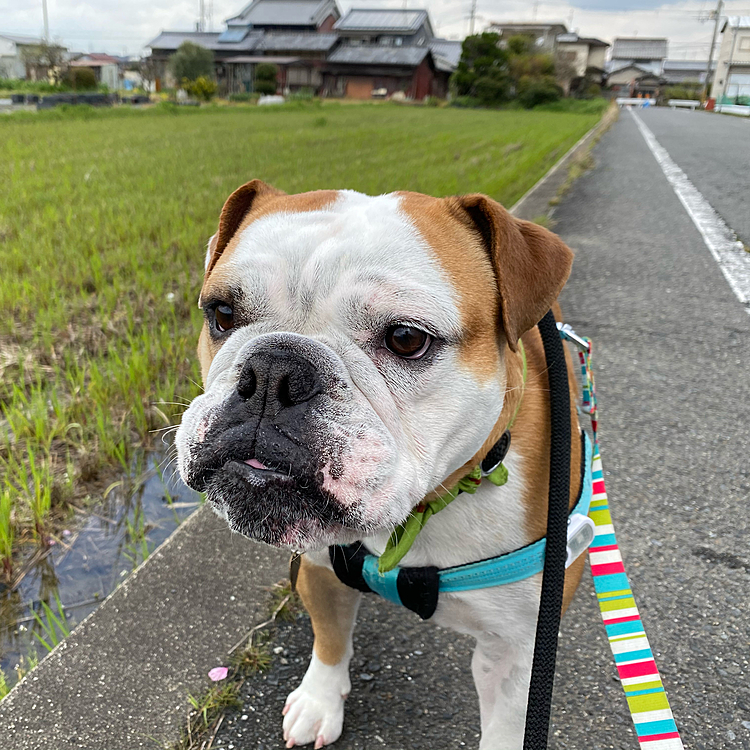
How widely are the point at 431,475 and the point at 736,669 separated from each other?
4.25 feet

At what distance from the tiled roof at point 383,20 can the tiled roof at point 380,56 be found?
4.47 meters

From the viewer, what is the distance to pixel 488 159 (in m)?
12.1

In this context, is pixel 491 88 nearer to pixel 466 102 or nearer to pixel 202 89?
pixel 466 102

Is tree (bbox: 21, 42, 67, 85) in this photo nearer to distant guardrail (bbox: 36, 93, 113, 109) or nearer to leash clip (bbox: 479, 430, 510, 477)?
distant guardrail (bbox: 36, 93, 113, 109)

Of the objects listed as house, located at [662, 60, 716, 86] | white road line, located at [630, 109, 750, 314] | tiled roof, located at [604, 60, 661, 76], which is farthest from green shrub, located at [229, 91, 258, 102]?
house, located at [662, 60, 716, 86]

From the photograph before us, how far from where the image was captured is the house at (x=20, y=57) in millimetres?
42812

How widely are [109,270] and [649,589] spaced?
4438mm

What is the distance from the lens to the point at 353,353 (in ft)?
4.34

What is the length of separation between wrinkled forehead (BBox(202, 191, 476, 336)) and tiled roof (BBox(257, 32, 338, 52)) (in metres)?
59.2

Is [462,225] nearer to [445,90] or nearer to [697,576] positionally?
[697,576]

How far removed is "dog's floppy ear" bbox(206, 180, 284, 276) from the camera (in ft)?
5.80

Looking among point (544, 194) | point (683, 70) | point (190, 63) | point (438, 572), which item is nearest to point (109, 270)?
point (438, 572)

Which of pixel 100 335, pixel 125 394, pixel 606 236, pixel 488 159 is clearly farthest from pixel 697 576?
pixel 488 159

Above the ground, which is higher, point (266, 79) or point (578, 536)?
point (266, 79)
